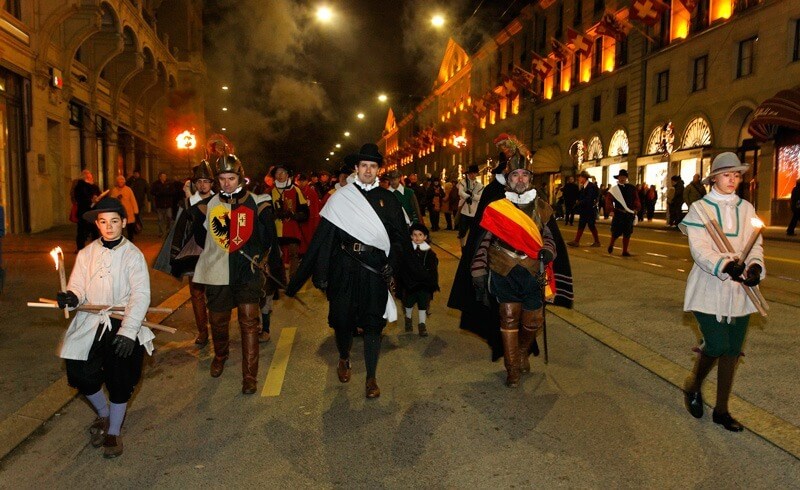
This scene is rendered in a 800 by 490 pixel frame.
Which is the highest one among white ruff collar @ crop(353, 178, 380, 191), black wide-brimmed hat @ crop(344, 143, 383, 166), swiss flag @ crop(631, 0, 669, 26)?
swiss flag @ crop(631, 0, 669, 26)

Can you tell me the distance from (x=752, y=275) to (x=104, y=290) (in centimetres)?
363

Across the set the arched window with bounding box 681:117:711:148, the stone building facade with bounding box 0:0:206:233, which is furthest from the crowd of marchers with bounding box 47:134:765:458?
the arched window with bounding box 681:117:711:148

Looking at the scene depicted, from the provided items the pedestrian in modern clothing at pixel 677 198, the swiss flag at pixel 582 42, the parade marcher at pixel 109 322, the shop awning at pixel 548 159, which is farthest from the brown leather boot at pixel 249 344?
the shop awning at pixel 548 159

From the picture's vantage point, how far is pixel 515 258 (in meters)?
4.56

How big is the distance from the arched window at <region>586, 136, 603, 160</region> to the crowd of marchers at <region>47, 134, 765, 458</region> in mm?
30148

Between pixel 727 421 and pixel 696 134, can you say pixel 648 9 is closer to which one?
pixel 696 134

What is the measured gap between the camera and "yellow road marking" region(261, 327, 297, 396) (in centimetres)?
472

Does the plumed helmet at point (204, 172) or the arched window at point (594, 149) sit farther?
the arched window at point (594, 149)

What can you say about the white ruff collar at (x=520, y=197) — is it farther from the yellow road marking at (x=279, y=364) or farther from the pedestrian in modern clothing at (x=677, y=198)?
the pedestrian in modern clothing at (x=677, y=198)

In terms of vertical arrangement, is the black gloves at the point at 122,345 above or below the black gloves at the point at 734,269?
below

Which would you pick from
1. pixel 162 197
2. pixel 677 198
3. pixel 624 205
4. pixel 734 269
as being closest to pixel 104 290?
pixel 734 269

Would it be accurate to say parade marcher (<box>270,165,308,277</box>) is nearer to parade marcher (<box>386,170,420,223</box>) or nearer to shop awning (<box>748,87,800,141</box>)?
parade marcher (<box>386,170,420,223</box>)

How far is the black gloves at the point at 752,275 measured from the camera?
351 centimetres

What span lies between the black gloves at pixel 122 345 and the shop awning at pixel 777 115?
19.5m
